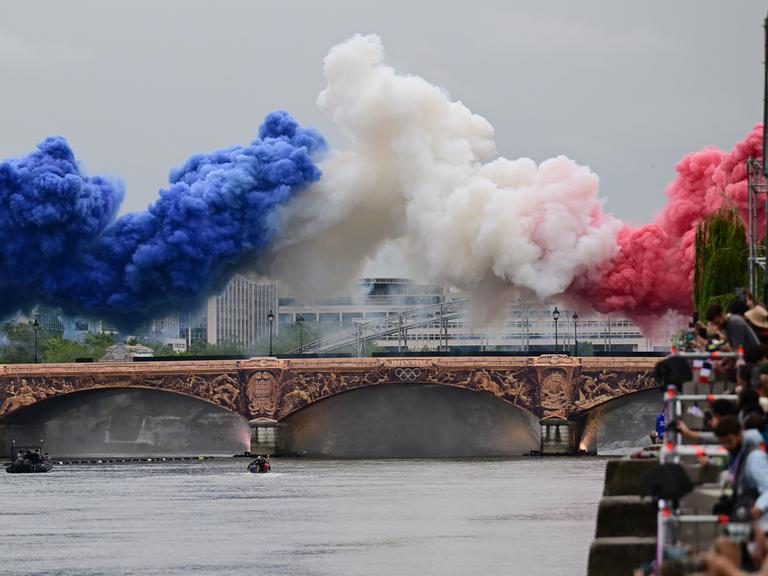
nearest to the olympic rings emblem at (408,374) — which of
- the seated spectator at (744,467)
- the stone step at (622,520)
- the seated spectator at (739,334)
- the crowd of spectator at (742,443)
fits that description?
the stone step at (622,520)

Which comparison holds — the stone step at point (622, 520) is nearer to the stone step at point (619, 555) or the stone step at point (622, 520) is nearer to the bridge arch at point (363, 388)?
the stone step at point (619, 555)

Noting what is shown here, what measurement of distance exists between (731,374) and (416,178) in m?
75.8

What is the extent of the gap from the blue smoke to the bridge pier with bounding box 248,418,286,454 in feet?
86.0

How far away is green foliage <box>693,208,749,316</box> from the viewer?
255 feet

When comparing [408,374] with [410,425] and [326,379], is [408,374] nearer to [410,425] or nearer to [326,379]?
[326,379]

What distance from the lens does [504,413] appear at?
485 ft

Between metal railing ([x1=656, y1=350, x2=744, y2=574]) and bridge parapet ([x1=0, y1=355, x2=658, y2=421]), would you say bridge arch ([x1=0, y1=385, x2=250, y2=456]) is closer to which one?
bridge parapet ([x1=0, y1=355, x2=658, y2=421])

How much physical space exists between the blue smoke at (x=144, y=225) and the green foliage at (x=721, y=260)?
36225 mm

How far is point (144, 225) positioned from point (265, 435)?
32088 millimetres

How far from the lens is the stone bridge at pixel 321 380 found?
135 meters

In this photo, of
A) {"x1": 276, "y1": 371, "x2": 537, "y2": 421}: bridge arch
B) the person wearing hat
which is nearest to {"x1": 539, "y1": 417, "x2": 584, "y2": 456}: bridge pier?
{"x1": 276, "y1": 371, "x2": 537, "y2": 421}: bridge arch

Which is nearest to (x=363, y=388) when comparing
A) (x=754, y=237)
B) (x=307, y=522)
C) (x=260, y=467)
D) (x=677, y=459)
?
(x=260, y=467)

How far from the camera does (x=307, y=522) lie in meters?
66.0

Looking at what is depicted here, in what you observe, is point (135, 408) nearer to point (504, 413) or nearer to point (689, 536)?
point (504, 413)
